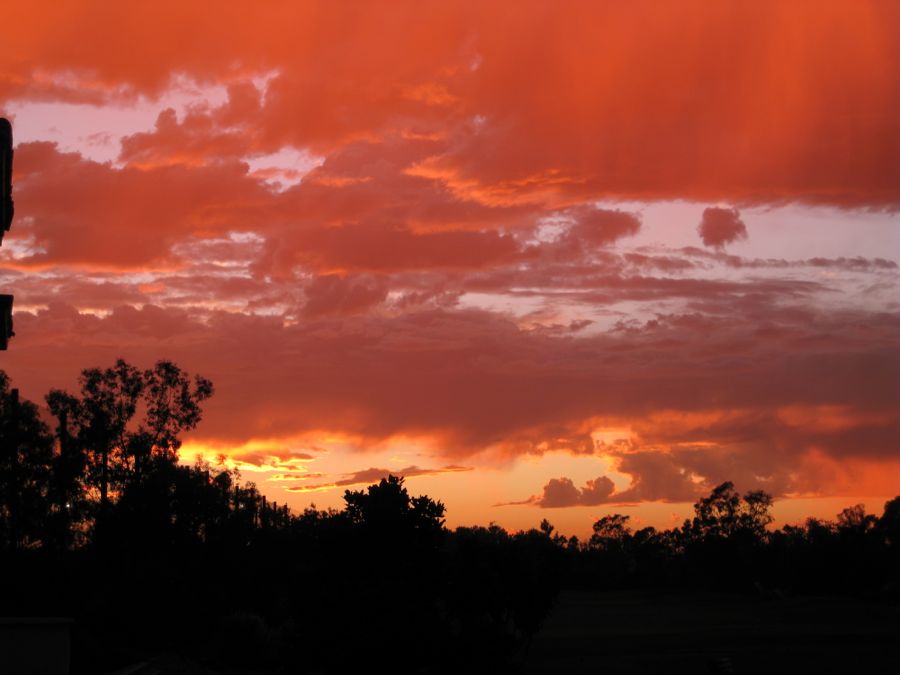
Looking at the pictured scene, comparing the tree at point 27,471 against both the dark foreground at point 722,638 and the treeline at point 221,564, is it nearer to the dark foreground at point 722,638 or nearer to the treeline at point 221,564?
the treeline at point 221,564

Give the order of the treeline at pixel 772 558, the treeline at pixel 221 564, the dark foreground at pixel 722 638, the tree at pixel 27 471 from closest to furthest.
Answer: the treeline at pixel 221 564 → the dark foreground at pixel 722 638 → the tree at pixel 27 471 → the treeline at pixel 772 558

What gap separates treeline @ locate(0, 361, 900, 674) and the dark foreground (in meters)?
7.86

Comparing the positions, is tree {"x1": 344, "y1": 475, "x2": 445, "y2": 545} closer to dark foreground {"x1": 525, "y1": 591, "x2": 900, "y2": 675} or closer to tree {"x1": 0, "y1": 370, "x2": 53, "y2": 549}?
dark foreground {"x1": 525, "y1": 591, "x2": 900, "y2": 675}

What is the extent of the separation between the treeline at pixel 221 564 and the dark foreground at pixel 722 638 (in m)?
7.86

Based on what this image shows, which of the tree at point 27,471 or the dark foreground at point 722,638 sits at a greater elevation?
the tree at point 27,471

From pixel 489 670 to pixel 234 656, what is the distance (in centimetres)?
2687

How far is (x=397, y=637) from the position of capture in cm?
2833

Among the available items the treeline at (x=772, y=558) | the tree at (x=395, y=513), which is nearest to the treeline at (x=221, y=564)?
the tree at (x=395, y=513)

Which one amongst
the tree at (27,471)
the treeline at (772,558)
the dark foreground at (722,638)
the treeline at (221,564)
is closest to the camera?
the treeline at (221,564)

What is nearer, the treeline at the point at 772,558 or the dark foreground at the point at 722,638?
the dark foreground at the point at 722,638

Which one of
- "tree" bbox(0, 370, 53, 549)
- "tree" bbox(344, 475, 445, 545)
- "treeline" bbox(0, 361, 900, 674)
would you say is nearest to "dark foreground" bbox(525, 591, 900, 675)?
"treeline" bbox(0, 361, 900, 674)

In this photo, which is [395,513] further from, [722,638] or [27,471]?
[722,638]

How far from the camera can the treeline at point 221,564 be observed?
29266 mm

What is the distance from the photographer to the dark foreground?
6431cm
